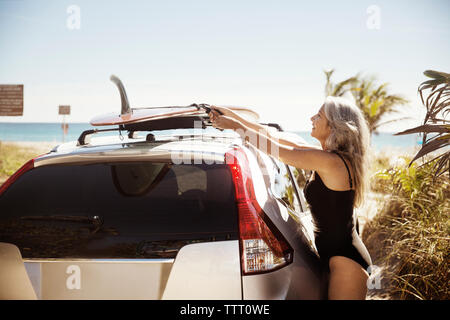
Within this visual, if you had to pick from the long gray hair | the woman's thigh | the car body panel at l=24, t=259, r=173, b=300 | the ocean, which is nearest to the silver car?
the car body panel at l=24, t=259, r=173, b=300

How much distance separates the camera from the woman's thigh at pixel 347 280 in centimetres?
A: 244

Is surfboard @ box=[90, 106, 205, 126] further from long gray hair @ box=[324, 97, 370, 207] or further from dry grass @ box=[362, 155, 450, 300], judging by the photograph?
dry grass @ box=[362, 155, 450, 300]

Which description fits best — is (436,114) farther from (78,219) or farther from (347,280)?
(78,219)

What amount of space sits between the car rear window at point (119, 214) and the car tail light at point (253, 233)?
4cm

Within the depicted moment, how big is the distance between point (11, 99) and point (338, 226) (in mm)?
12668

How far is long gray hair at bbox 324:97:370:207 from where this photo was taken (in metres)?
2.59

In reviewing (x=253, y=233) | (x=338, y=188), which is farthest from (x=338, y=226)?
(x=253, y=233)

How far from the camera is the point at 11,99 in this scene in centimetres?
1237

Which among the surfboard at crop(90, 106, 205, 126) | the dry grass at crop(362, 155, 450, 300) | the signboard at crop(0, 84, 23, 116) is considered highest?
the signboard at crop(0, 84, 23, 116)

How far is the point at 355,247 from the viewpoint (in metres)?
2.55

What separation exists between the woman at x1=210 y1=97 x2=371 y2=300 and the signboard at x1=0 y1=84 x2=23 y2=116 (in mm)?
11639

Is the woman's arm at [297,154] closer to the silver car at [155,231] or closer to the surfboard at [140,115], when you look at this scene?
the silver car at [155,231]

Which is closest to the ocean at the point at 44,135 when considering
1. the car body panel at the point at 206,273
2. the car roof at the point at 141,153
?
the car roof at the point at 141,153
